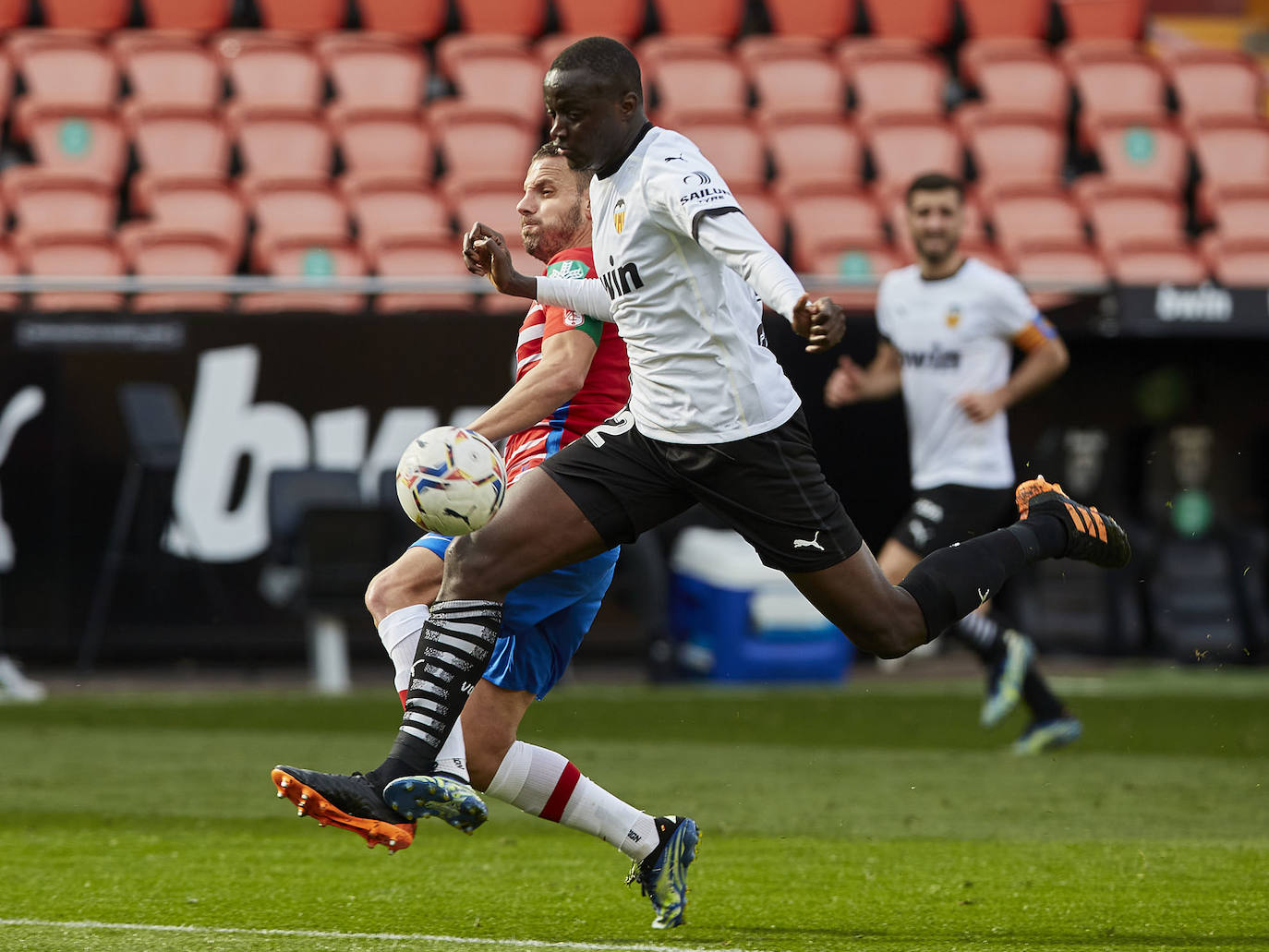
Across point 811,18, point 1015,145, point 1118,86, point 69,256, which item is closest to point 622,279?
point 69,256

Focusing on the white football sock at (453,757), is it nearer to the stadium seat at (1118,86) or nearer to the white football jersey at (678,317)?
the white football jersey at (678,317)

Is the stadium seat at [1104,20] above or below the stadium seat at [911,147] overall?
above

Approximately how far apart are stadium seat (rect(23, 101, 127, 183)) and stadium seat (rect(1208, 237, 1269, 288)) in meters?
8.50

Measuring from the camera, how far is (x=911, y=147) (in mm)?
15359

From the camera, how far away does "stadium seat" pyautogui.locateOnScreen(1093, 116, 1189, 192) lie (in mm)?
15750

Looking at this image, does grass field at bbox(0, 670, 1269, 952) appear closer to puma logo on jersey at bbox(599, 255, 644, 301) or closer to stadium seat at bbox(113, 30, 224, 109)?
puma logo on jersey at bbox(599, 255, 644, 301)

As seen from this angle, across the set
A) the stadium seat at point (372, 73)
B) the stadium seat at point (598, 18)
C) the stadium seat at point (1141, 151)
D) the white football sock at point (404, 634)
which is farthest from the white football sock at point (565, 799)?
the stadium seat at point (598, 18)

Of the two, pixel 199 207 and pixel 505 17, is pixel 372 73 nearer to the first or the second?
pixel 505 17

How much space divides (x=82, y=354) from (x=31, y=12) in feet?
18.8

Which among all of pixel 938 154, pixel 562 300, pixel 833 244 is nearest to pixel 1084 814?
pixel 562 300

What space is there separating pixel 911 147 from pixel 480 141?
3.51 m

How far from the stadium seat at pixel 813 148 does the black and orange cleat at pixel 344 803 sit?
1118cm

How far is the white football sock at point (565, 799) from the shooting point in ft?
17.2

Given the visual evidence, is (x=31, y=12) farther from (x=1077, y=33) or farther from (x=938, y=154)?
(x=1077, y=33)
